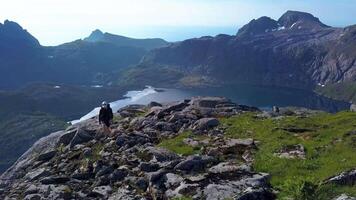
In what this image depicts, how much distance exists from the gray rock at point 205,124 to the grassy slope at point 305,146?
1.16 m

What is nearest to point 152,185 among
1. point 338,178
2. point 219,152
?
point 219,152

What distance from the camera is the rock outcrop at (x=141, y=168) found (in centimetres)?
2853

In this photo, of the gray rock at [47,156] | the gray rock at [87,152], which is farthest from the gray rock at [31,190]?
the gray rock at [47,156]

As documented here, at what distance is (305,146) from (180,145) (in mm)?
9732

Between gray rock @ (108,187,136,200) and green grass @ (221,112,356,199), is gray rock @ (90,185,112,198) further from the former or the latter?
green grass @ (221,112,356,199)

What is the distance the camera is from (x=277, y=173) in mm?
28750

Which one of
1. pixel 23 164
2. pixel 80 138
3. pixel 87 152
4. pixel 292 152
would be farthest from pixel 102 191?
pixel 23 164

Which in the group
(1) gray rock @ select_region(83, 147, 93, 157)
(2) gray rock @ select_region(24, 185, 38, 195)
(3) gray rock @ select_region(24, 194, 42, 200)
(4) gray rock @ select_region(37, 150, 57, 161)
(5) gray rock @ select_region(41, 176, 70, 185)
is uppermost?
(1) gray rock @ select_region(83, 147, 93, 157)

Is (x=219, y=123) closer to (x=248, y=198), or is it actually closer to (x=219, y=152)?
(x=219, y=152)

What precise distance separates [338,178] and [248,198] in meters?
5.16

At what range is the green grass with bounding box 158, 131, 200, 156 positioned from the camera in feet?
117

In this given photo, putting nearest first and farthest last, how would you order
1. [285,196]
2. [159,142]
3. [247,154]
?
[285,196]
[247,154]
[159,142]

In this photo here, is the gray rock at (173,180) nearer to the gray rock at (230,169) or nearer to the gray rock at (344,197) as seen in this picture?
the gray rock at (230,169)

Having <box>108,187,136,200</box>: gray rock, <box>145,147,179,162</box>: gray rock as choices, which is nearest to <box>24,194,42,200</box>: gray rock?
<box>108,187,136,200</box>: gray rock
